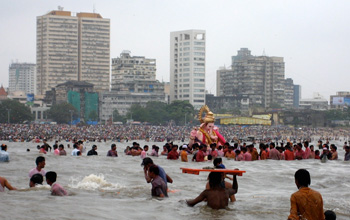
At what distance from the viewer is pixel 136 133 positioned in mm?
99000

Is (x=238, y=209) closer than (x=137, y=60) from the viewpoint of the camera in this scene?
Yes

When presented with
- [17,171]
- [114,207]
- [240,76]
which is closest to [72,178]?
[17,171]

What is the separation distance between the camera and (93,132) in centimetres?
9475

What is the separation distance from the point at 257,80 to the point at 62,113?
214ft

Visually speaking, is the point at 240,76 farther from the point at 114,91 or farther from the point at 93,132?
the point at 93,132

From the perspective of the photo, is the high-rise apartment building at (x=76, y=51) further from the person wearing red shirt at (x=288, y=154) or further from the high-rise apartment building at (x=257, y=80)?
the person wearing red shirt at (x=288, y=154)

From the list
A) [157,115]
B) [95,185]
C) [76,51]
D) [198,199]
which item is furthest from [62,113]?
[198,199]

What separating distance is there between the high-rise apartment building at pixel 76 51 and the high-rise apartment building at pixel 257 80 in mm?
33791

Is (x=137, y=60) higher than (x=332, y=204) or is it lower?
higher

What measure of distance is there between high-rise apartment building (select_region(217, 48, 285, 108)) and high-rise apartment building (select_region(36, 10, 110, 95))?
3379 cm

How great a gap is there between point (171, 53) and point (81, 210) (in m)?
151

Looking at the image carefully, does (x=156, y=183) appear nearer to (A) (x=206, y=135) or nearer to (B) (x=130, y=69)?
(A) (x=206, y=135)

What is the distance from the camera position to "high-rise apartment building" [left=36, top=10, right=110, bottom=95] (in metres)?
175

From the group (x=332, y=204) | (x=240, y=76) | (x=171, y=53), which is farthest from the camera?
(x=240, y=76)
